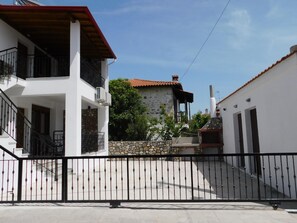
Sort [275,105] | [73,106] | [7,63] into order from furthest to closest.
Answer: [73,106] → [7,63] → [275,105]

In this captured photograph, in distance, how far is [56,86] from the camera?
397 inches

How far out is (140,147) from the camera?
17.1 meters

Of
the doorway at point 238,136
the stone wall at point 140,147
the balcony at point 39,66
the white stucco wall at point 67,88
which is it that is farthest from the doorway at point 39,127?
the doorway at point 238,136

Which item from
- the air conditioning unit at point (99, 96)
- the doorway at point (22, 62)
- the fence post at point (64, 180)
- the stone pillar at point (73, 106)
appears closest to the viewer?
the fence post at point (64, 180)

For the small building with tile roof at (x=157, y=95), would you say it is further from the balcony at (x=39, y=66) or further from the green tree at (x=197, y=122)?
the balcony at (x=39, y=66)

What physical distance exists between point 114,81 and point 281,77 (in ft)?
46.3

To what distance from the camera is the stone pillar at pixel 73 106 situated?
9656 millimetres

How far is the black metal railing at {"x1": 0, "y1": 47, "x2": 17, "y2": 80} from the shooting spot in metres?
8.87

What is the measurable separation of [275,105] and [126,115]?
12078 mm

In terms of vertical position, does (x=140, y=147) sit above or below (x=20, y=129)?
below

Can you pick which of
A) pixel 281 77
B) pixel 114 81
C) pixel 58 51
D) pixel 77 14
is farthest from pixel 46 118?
pixel 281 77

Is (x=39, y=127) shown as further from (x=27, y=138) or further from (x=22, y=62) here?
(x=22, y=62)

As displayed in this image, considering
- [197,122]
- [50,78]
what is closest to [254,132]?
[50,78]

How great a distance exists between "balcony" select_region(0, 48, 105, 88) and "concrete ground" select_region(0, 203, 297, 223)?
5.55m
